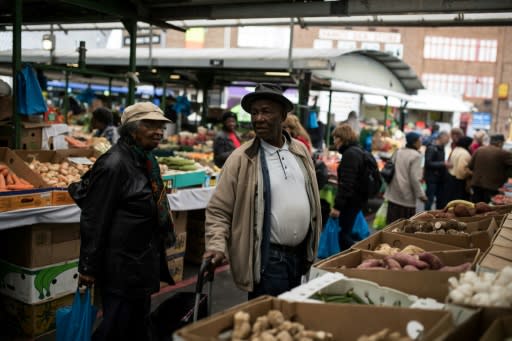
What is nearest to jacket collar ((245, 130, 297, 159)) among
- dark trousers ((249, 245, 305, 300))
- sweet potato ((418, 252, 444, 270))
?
dark trousers ((249, 245, 305, 300))

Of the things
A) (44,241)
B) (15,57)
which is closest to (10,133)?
(15,57)

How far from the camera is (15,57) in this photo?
5734 mm

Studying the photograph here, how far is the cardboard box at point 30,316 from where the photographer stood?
4484 millimetres

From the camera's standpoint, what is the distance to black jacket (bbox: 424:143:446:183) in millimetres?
10586

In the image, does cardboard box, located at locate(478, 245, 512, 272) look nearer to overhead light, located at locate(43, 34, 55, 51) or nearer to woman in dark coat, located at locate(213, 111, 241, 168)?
woman in dark coat, located at locate(213, 111, 241, 168)

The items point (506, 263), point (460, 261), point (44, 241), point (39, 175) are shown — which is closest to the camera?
point (506, 263)

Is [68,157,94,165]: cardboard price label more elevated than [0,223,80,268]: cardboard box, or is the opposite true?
[68,157,94,165]: cardboard price label

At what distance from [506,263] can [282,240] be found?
47.2 inches

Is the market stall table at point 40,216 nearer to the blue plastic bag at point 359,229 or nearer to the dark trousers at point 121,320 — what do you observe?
the dark trousers at point 121,320

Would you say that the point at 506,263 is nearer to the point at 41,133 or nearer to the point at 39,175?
the point at 39,175

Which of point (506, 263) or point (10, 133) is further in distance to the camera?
point (10, 133)

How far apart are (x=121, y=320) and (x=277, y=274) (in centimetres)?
112

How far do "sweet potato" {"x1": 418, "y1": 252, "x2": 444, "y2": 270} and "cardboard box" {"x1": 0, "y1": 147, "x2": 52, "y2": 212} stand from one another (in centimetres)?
324

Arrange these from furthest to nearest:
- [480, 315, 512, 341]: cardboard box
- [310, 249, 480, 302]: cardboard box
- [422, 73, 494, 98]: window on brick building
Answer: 1. [422, 73, 494, 98]: window on brick building
2. [310, 249, 480, 302]: cardboard box
3. [480, 315, 512, 341]: cardboard box
